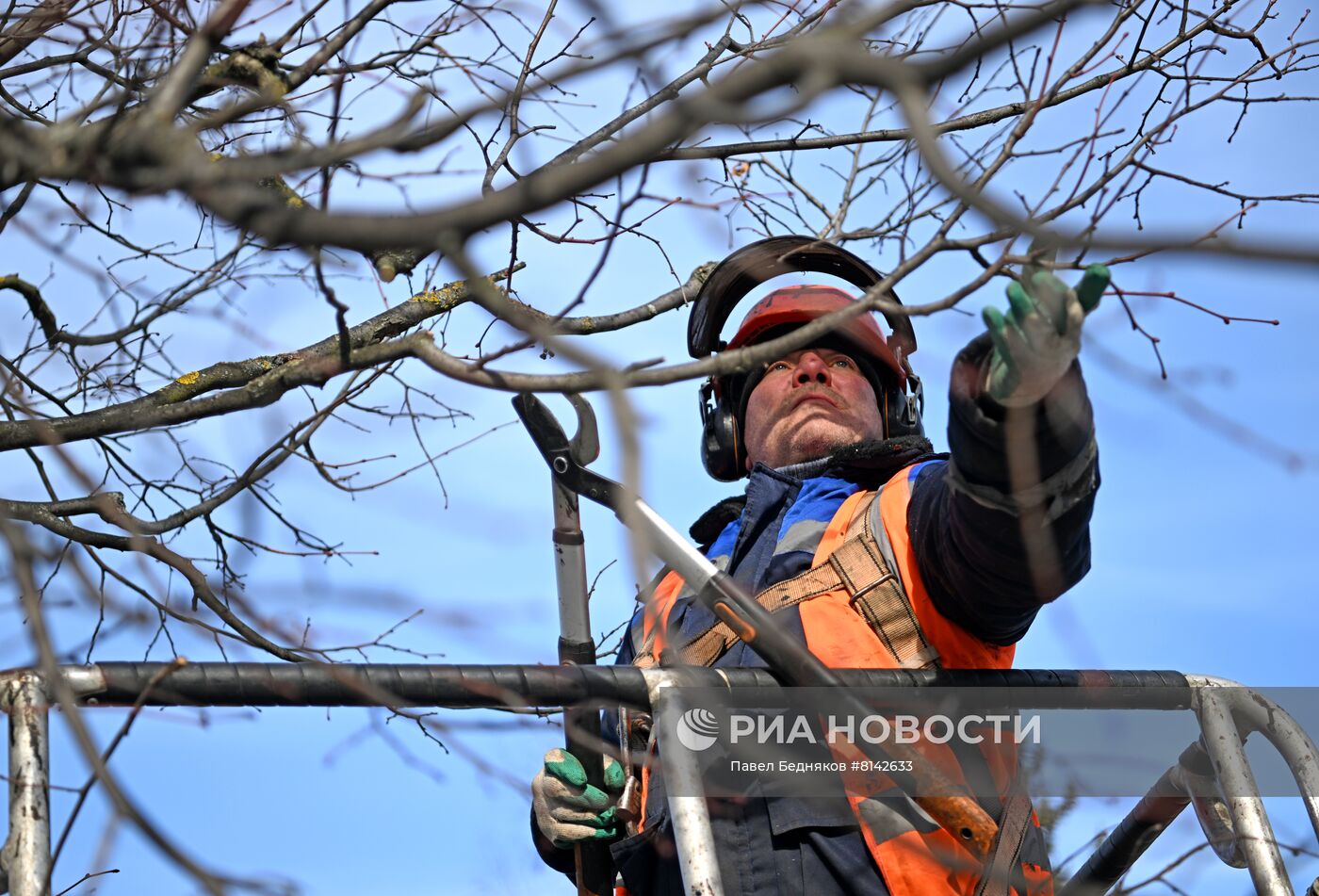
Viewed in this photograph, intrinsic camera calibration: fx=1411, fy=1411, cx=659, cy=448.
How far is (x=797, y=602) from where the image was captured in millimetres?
3285

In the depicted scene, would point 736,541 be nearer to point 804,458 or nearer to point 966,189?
point 804,458

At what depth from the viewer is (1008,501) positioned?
2732mm

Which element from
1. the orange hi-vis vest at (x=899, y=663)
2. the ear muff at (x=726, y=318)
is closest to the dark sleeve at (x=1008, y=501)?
the orange hi-vis vest at (x=899, y=663)

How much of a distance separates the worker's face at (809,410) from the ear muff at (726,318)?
108 mm

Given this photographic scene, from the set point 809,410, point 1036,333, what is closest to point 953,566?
point 1036,333

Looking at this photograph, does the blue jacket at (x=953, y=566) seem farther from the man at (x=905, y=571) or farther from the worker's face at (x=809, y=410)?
the worker's face at (x=809, y=410)

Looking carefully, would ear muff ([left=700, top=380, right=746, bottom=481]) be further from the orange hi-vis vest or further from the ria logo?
the ria logo

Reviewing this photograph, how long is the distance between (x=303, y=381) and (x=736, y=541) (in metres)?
1.51

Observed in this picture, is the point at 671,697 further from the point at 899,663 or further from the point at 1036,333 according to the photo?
the point at 1036,333

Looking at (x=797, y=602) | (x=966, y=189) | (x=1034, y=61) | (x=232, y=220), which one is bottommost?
(x=966, y=189)

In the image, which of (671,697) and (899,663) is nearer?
(671,697)

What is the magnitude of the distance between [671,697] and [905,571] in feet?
2.69

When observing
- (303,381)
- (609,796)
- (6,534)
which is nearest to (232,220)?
(6,534)

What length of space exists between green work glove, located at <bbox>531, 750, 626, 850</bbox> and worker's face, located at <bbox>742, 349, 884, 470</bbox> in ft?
4.28
